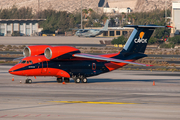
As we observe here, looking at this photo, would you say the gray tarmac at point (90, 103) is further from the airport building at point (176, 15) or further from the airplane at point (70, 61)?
the airport building at point (176, 15)

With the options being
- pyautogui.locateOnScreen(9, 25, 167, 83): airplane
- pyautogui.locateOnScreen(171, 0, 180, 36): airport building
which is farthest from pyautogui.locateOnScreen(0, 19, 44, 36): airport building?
pyautogui.locateOnScreen(9, 25, 167, 83): airplane

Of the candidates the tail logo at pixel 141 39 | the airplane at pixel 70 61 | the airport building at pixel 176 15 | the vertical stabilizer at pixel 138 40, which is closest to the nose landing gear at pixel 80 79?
the airplane at pixel 70 61

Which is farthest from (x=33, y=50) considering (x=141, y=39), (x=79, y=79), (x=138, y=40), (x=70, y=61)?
(x=141, y=39)

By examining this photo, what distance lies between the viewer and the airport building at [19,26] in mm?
161837

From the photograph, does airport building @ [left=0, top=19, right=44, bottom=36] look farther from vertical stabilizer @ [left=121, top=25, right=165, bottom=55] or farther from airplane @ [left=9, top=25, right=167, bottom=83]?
airplane @ [left=9, top=25, right=167, bottom=83]

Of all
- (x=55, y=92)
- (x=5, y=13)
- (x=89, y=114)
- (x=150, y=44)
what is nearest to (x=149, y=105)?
(x=89, y=114)

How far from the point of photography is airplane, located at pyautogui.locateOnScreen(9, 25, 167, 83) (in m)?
30.1

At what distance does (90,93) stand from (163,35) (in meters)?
91.8

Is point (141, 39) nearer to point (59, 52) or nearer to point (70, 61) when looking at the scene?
point (70, 61)

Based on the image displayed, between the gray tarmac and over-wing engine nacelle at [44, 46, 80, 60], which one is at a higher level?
over-wing engine nacelle at [44, 46, 80, 60]

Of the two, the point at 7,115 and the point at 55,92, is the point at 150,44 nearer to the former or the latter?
the point at 55,92

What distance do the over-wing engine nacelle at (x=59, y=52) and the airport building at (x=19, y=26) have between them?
442 ft

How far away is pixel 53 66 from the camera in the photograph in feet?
101

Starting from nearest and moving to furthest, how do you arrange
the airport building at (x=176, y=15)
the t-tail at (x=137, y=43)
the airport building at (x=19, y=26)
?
the t-tail at (x=137, y=43), the airport building at (x=176, y=15), the airport building at (x=19, y=26)
